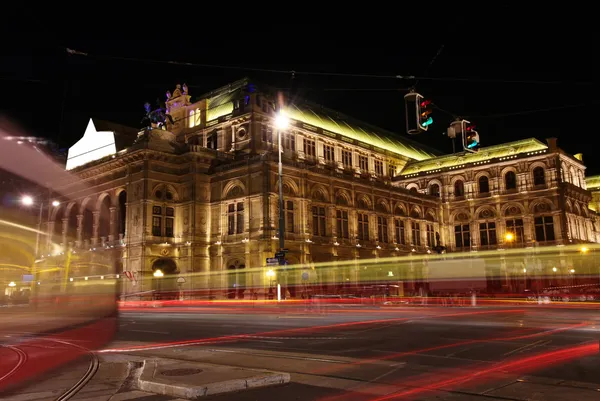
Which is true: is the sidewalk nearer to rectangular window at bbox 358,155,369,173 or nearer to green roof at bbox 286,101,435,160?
green roof at bbox 286,101,435,160

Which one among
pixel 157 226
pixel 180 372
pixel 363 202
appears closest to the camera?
pixel 180 372

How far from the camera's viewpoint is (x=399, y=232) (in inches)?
2532

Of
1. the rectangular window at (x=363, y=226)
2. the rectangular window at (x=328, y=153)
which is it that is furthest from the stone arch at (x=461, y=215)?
the rectangular window at (x=328, y=153)

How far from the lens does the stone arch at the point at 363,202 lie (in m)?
59.1

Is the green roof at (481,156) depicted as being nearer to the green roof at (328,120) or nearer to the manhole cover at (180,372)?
the green roof at (328,120)

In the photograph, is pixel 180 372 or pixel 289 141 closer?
pixel 180 372

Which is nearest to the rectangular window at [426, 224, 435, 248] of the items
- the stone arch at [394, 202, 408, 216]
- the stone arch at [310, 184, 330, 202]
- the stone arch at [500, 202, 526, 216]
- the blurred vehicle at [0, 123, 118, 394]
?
the stone arch at [394, 202, 408, 216]

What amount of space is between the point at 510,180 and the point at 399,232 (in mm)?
18321

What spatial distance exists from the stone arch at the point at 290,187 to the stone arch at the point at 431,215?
25.9 meters

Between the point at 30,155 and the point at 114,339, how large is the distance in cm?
5273

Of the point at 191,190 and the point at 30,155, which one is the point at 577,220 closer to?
the point at 191,190

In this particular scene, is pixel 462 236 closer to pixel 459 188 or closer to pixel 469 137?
pixel 459 188

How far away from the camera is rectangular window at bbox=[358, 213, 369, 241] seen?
58.7 metres

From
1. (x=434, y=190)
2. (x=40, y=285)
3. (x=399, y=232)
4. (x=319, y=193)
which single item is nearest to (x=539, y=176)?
Result: (x=434, y=190)
